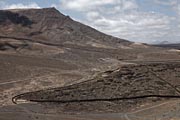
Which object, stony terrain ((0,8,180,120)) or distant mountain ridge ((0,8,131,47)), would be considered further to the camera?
distant mountain ridge ((0,8,131,47))

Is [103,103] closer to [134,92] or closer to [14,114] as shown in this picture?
[134,92]

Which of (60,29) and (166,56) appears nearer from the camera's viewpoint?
(166,56)

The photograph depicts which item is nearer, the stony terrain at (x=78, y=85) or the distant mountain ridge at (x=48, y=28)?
the stony terrain at (x=78, y=85)

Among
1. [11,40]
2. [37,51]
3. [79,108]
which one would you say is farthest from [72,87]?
[11,40]

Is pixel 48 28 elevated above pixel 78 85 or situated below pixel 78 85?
above

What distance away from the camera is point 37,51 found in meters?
78.1

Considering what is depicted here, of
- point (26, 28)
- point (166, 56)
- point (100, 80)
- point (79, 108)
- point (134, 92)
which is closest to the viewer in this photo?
point (79, 108)

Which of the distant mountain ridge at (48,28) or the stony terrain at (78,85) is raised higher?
the distant mountain ridge at (48,28)

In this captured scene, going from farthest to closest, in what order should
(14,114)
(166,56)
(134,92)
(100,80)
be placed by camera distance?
(166,56) → (100,80) → (134,92) → (14,114)

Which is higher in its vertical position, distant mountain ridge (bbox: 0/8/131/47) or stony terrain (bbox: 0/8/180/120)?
distant mountain ridge (bbox: 0/8/131/47)

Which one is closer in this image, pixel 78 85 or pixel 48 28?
pixel 78 85

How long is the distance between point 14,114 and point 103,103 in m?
10.2

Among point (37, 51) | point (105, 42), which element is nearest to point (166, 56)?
point (105, 42)

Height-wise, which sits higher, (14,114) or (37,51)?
(37,51)
